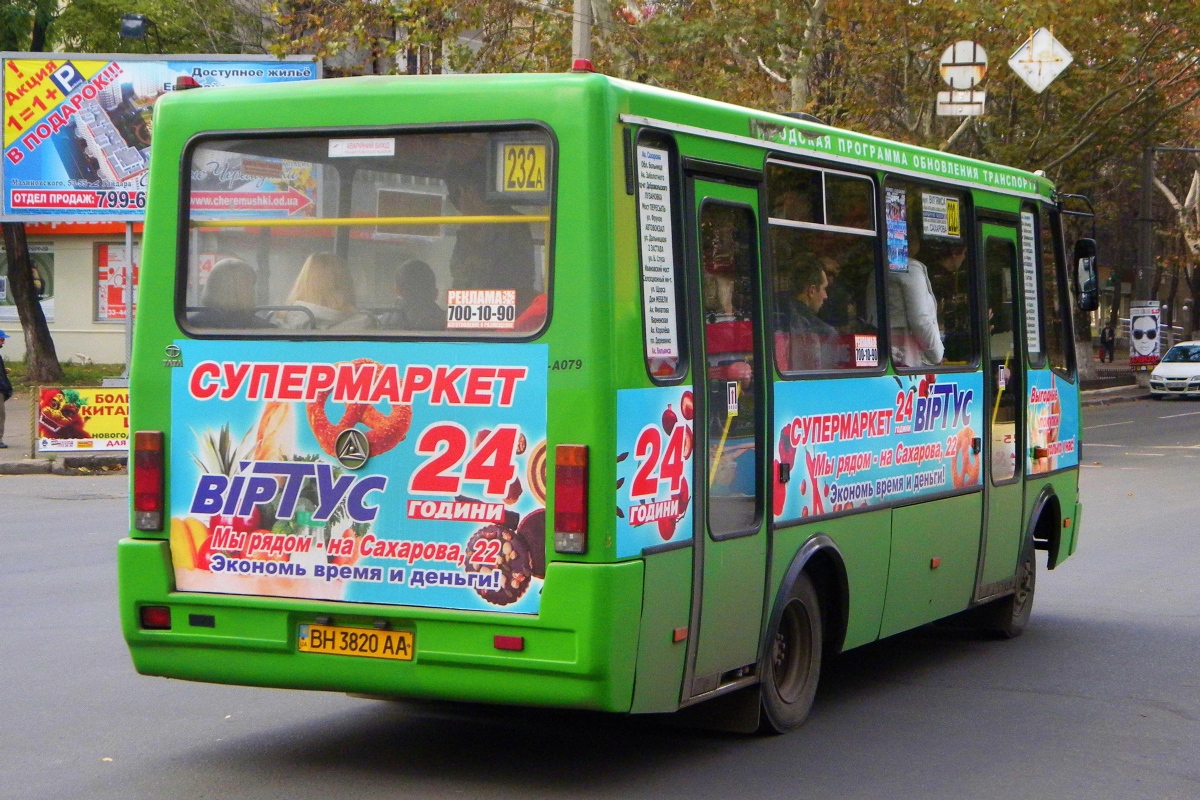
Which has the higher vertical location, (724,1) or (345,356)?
(724,1)

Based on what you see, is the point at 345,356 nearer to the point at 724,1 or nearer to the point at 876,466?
the point at 876,466

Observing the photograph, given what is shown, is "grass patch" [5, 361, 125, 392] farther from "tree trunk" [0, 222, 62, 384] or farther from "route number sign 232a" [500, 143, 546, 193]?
"route number sign 232a" [500, 143, 546, 193]

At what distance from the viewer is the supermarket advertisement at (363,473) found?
5754 millimetres

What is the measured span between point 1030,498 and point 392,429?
17.0 feet

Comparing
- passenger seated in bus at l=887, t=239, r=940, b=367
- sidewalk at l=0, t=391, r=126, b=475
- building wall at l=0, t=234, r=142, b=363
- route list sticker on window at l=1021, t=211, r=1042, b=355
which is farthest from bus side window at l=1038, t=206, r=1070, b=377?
building wall at l=0, t=234, r=142, b=363

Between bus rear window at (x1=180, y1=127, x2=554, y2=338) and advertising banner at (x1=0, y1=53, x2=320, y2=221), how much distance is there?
17259 millimetres

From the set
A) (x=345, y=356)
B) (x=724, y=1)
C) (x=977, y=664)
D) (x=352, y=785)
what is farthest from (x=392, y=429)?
(x=724, y=1)

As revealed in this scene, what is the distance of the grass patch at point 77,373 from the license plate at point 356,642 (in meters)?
28.2

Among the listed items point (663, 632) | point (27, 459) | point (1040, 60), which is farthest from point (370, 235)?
point (1040, 60)

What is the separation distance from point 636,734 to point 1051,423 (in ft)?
14.1

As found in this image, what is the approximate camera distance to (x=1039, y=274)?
10180 mm

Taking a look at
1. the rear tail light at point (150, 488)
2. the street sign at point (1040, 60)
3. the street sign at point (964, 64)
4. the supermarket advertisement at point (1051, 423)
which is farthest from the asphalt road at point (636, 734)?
the street sign at point (1040, 60)

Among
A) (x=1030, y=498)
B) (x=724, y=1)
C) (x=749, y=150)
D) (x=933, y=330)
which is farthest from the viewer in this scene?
(x=724, y=1)

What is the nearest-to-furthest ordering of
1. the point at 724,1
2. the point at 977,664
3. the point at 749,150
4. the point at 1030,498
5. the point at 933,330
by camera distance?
the point at 749,150 < the point at 933,330 < the point at 977,664 < the point at 1030,498 < the point at 724,1
